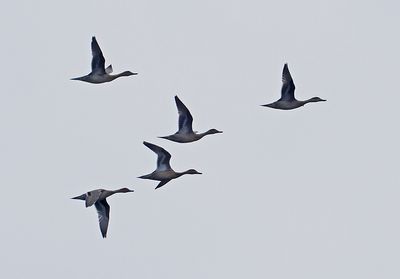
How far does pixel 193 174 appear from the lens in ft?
151

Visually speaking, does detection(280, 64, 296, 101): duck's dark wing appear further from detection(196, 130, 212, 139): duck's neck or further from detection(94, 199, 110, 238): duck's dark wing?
detection(94, 199, 110, 238): duck's dark wing

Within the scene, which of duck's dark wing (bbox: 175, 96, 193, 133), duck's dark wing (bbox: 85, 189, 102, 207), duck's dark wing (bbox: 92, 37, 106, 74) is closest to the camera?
duck's dark wing (bbox: 85, 189, 102, 207)

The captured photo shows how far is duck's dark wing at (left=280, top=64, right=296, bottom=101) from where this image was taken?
155 feet

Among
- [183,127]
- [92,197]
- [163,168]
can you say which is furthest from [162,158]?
[92,197]

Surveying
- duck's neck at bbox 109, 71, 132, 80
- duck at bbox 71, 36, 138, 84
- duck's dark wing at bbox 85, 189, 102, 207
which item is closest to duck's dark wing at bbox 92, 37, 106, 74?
duck at bbox 71, 36, 138, 84

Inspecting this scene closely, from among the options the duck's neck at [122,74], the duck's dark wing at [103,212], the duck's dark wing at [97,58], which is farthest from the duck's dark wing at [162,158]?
the duck's neck at [122,74]

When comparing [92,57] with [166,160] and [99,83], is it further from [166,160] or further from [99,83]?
[166,160]

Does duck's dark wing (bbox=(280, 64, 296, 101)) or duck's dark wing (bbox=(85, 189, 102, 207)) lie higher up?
duck's dark wing (bbox=(280, 64, 296, 101))

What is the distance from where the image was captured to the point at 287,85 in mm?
47281

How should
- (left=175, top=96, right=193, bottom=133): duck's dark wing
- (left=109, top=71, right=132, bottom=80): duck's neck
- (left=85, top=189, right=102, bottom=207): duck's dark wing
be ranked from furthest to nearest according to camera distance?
1. (left=109, top=71, right=132, bottom=80): duck's neck
2. (left=175, top=96, right=193, bottom=133): duck's dark wing
3. (left=85, top=189, right=102, bottom=207): duck's dark wing

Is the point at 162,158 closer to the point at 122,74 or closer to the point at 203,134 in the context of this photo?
the point at 203,134

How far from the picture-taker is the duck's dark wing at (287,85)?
1859 inches

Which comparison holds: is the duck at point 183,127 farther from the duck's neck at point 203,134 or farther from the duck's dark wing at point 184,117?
the duck's neck at point 203,134

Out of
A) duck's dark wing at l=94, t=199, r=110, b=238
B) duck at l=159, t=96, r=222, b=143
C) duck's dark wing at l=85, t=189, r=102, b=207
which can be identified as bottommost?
duck's dark wing at l=94, t=199, r=110, b=238
